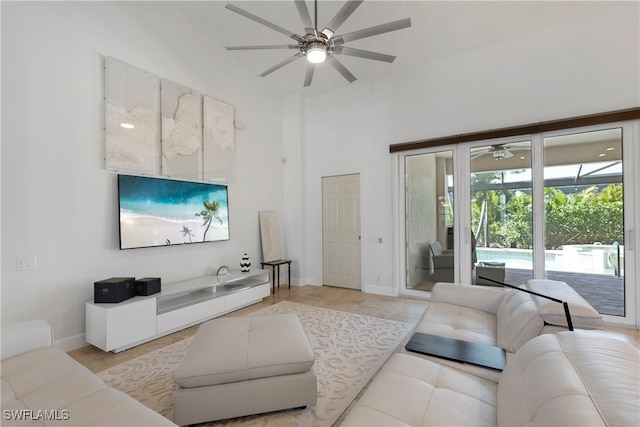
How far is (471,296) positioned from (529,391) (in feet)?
6.01

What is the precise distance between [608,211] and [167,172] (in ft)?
18.2

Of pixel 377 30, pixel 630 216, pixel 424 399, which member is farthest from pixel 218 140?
pixel 630 216

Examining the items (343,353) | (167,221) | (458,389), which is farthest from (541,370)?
(167,221)

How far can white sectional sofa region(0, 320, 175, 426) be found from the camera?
1248 millimetres

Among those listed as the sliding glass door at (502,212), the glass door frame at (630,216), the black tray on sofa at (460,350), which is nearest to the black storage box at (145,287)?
the black tray on sofa at (460,350)

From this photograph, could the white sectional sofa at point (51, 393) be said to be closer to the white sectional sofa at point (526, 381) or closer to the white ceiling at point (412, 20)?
the white sectional sofa at point (526, 381)

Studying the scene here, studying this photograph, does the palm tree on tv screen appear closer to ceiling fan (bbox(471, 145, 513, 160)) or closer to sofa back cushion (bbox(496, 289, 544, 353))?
sofa back cushion (bbox(496, 289, 544, 353))

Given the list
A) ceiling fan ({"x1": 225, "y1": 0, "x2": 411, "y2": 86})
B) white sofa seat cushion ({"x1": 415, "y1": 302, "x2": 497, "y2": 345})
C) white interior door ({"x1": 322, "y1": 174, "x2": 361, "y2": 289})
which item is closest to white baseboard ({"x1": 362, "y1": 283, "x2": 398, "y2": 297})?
white interior door ({"x1": 322, "y1": 174, "x2": 361, "y2": 289})

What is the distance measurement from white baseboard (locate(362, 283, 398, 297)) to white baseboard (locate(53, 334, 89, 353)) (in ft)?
12.7

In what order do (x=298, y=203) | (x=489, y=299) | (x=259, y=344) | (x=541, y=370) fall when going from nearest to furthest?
(x=541, y=370), (x=259, y=344), (x=489, y=299), (x=298, y=203)

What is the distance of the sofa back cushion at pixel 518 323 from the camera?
69.5 inches

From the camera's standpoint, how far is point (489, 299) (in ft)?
8.70

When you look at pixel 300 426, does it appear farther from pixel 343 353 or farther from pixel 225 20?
pixel 225 20

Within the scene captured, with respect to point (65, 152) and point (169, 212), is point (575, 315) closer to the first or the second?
point (169, 212)
